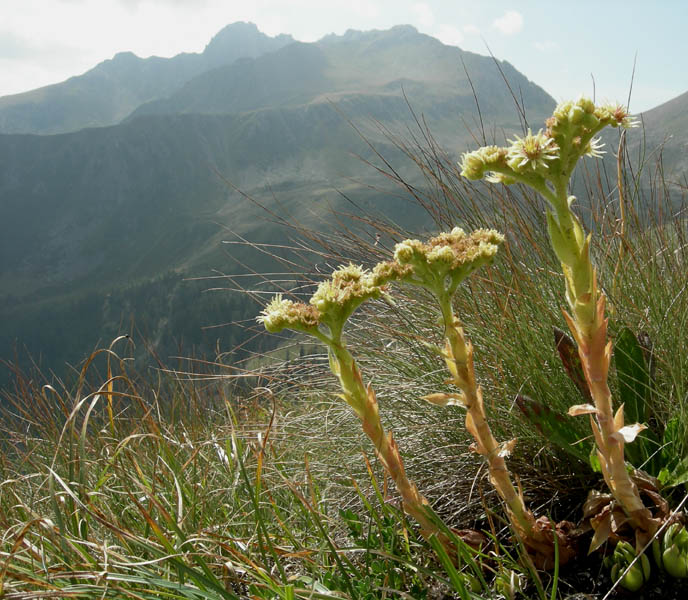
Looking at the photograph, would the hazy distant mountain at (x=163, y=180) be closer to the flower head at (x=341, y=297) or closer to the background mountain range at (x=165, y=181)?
the background mountain range at (x=165, y=181)

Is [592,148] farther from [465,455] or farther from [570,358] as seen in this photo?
[465,455]

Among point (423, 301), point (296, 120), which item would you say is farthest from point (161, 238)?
point (423, 301)

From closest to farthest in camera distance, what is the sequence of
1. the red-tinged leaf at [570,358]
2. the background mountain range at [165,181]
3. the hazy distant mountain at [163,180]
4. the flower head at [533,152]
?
the flower head at [533,152], the red-tinged leaf at [570,358], the background mountain range at [165,181], the hazy distant mountain at [163,180]

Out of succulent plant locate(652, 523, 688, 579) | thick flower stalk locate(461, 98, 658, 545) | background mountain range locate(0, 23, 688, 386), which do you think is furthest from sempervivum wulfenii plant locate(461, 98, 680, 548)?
background mountain range locate(0, 23, 688, 386)

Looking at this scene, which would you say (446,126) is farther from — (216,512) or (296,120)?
(216,512)

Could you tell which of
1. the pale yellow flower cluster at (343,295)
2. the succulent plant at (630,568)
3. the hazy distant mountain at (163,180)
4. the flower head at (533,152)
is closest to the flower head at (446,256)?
the pale yellow flower cluster at (343,295)

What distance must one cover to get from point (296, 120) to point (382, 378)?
187 meters

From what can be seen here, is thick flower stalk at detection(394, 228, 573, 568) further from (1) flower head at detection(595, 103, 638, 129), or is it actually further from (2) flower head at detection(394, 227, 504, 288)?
(1) flower head at detection(595, 103, 638, 129)

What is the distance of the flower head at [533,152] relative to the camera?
3.76ft

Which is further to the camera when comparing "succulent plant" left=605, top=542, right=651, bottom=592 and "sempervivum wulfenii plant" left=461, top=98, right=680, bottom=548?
"succulent plant" left=605, top=542, right=651, bottom=592

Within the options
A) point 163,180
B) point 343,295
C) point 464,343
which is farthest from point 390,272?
point 163,180

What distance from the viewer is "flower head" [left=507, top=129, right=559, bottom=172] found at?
3.76 feet

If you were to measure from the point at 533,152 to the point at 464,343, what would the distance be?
0.49m

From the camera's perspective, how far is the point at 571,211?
1185 mm
